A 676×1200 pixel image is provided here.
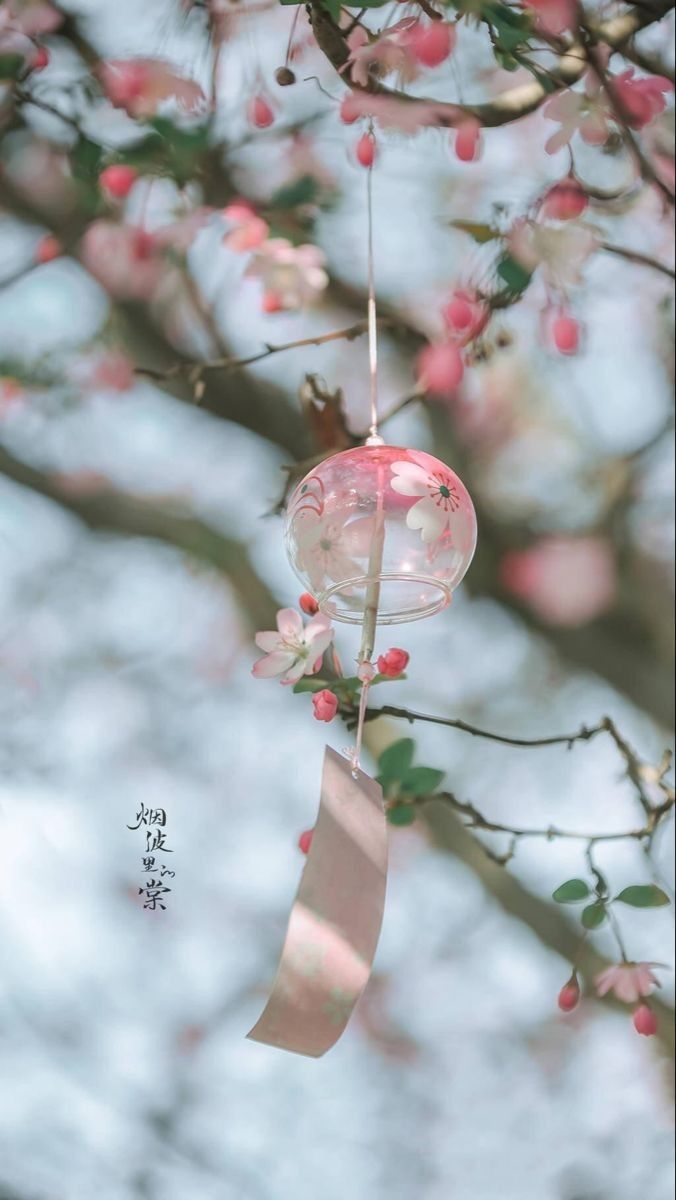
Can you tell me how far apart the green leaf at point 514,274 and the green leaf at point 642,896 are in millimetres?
522

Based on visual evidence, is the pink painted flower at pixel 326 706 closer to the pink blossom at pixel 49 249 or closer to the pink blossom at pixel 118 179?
the pink blossom at pixel 118 179

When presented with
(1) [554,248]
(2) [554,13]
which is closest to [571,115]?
(2) [554,13]

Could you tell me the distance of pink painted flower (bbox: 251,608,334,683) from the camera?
2.81ft

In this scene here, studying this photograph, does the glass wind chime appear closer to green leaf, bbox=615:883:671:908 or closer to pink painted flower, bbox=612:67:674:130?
green leaf, bbox=615:883:671:908

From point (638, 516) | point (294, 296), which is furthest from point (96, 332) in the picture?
point (638, 516)

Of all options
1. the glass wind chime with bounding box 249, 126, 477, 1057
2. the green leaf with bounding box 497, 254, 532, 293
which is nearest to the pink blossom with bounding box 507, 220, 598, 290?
the green leaf with bounding box 497, 254, 532, 293

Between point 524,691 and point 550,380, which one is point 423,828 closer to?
point 524,691

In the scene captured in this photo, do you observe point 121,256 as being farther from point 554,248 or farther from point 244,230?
point 554,248

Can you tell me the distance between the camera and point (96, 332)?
1.87 m

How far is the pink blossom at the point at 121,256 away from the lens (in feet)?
5.77

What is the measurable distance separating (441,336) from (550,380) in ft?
2.35

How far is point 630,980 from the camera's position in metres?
1.06

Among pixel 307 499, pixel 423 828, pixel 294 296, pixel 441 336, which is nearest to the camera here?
pixel 307 499

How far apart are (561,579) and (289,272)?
0.54 m
